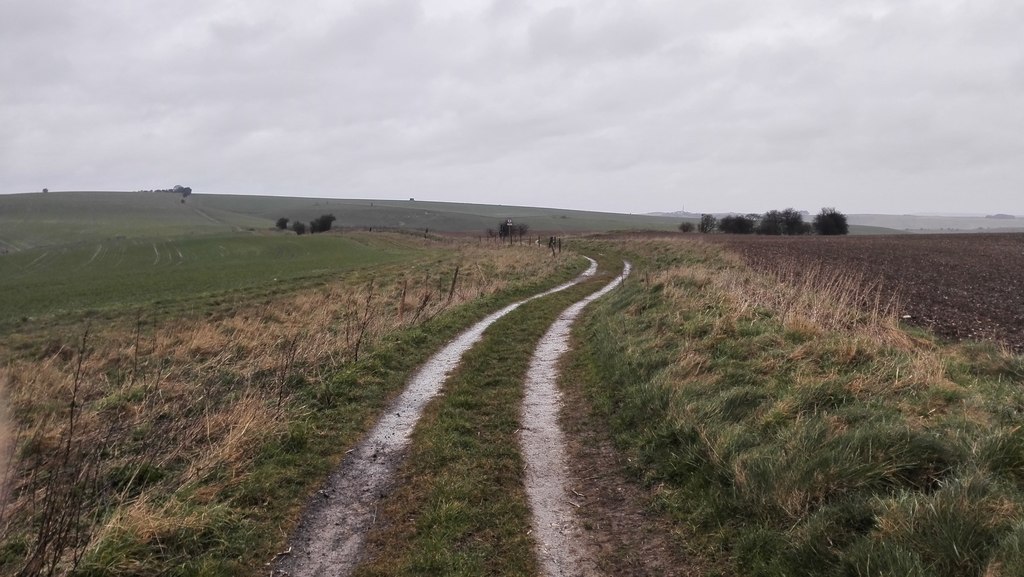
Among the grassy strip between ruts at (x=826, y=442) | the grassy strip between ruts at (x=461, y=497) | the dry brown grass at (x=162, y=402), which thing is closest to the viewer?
the grassy strip between ruts at (x=826, y=442)

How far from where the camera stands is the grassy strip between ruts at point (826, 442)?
152 inches

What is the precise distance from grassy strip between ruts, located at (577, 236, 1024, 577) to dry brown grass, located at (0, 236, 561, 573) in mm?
4778

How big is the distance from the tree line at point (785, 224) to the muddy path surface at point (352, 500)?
249 feet

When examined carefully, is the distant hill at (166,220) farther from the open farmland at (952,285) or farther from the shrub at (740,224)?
the open farmland at (952,285)

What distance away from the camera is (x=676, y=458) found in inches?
245

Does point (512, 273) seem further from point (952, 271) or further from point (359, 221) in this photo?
point (359, 221)

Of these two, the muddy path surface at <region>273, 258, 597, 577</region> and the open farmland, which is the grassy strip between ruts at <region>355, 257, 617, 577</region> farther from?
the open farmland

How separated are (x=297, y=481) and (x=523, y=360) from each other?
240 inches

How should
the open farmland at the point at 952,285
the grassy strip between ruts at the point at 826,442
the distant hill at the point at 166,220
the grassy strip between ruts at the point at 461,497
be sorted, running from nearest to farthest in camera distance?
the grassy strip between ruts at the point at 826,442 → the grassy strip between ruts at the point at 461,497 → the open farmland at the point at 952,285 → the distant hill at the point at 166,220

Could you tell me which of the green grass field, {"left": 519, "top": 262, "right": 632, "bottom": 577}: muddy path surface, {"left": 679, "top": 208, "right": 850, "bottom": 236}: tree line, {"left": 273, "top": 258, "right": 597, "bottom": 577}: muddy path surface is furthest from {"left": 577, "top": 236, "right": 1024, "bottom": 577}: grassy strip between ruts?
{"left": 679, "top": 208, "right": 850, "bottom": 236}: tree line

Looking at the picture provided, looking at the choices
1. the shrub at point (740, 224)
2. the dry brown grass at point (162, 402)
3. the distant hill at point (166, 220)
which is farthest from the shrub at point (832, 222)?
the dry brown grass at point (162, 402)

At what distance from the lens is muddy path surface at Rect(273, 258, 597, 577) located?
480 cm

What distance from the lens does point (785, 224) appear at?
79.5m

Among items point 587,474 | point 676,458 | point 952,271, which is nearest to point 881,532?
point 676,458
